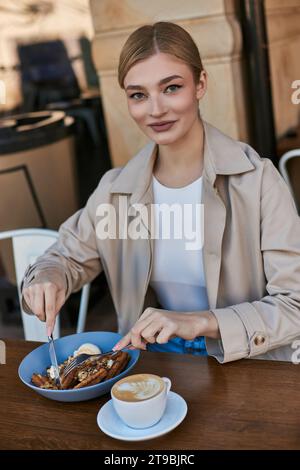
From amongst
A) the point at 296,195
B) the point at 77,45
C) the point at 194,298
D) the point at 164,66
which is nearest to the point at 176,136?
the point at 164,66

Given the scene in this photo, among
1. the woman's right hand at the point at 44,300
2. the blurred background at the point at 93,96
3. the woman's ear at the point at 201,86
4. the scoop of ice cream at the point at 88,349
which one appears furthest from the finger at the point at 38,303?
the blurred background at the point at 93,96

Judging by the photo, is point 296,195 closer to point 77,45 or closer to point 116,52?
point 116,52

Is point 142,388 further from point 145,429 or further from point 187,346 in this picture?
point 187,346

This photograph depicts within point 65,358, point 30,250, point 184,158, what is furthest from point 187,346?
point 30,250

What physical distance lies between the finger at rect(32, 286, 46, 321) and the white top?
31cm

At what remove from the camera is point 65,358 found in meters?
1.33

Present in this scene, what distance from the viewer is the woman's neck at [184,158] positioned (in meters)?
1.53

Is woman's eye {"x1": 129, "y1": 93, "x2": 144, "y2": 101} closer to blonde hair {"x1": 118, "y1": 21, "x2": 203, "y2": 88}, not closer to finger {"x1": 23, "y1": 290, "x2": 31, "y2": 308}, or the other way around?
blonde hair {"x1": 118, "y1": 21, "x2": 203, "y2": 88}

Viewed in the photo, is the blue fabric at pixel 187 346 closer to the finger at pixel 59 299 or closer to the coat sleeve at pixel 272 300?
the coat sleeve at pixel 272 300

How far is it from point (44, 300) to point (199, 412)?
0.46 meters

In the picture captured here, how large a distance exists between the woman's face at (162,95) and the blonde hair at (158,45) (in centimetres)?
1

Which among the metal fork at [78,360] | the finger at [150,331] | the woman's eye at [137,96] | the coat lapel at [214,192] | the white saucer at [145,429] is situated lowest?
the metal fork at [78,360]

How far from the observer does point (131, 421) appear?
1.00 m
